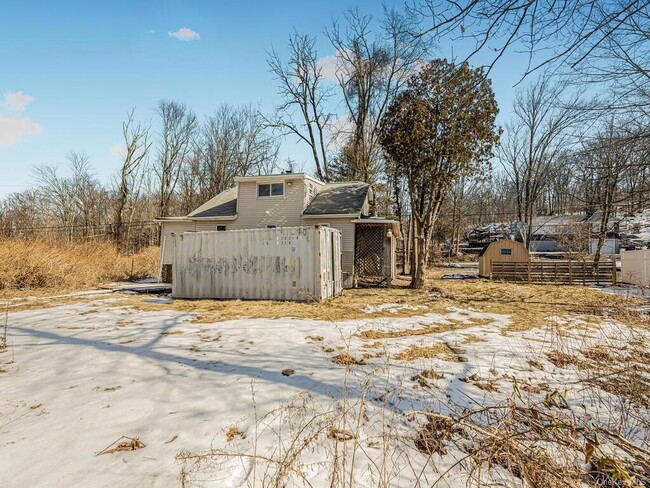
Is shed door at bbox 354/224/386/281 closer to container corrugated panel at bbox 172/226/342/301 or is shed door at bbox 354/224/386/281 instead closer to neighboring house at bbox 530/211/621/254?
container corrugated panel at bbox 172/226/342/301

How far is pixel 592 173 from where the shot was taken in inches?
138

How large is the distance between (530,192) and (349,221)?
75.6 feet

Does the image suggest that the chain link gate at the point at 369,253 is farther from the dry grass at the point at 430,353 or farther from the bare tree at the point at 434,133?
the dry grass at the point at 430,353

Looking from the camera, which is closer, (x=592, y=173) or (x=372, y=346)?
(x=592, y=173)

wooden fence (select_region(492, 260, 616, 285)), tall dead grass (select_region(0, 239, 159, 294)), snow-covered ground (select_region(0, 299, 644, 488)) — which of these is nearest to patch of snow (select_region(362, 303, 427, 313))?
snow-covered ground (select_region(0, 299, 644, 488))

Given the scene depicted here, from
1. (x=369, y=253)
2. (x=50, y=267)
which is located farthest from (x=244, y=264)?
(x=50, y=267)

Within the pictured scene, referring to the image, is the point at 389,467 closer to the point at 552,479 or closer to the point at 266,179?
the point at 552,479

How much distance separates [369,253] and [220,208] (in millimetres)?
8595

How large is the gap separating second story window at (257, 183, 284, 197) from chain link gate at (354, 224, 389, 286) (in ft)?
14.3

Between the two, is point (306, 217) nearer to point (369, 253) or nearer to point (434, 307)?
point (369, 253)

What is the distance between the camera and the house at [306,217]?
15031mm

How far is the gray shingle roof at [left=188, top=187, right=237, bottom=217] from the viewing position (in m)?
17.0

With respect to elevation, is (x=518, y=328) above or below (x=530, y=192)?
below

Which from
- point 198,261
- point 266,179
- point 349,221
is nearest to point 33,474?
point 198,261
